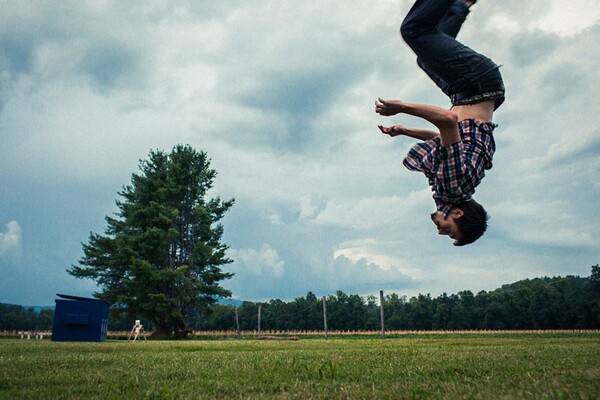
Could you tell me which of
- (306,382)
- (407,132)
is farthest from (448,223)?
(306,382)

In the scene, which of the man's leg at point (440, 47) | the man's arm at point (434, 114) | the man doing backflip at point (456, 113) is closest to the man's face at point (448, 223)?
the man doing backflip at point (456, 113)

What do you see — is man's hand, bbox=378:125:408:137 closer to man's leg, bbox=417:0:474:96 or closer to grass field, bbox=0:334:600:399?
man's leg, bbox=417:0:474:96

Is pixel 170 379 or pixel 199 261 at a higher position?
pixel 199 261

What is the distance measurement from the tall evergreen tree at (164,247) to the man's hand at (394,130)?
30164mm

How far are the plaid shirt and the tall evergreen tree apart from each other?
30.8 metres

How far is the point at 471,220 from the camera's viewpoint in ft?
12.9

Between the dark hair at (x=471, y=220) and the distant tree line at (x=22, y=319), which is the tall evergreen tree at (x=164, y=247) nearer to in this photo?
the dark hair at (x=471, y=220)

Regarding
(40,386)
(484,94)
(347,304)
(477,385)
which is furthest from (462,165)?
(347,304)

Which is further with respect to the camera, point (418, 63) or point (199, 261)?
point (199, 261)

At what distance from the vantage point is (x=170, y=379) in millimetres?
3482

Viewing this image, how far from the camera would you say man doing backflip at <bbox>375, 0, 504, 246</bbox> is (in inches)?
145

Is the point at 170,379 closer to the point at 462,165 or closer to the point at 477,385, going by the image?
the point at 477,385

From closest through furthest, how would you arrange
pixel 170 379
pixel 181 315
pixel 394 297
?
pixel 170 379 < pixel 181 315 < pixel 394 297

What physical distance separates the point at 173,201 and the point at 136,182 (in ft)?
11.1
